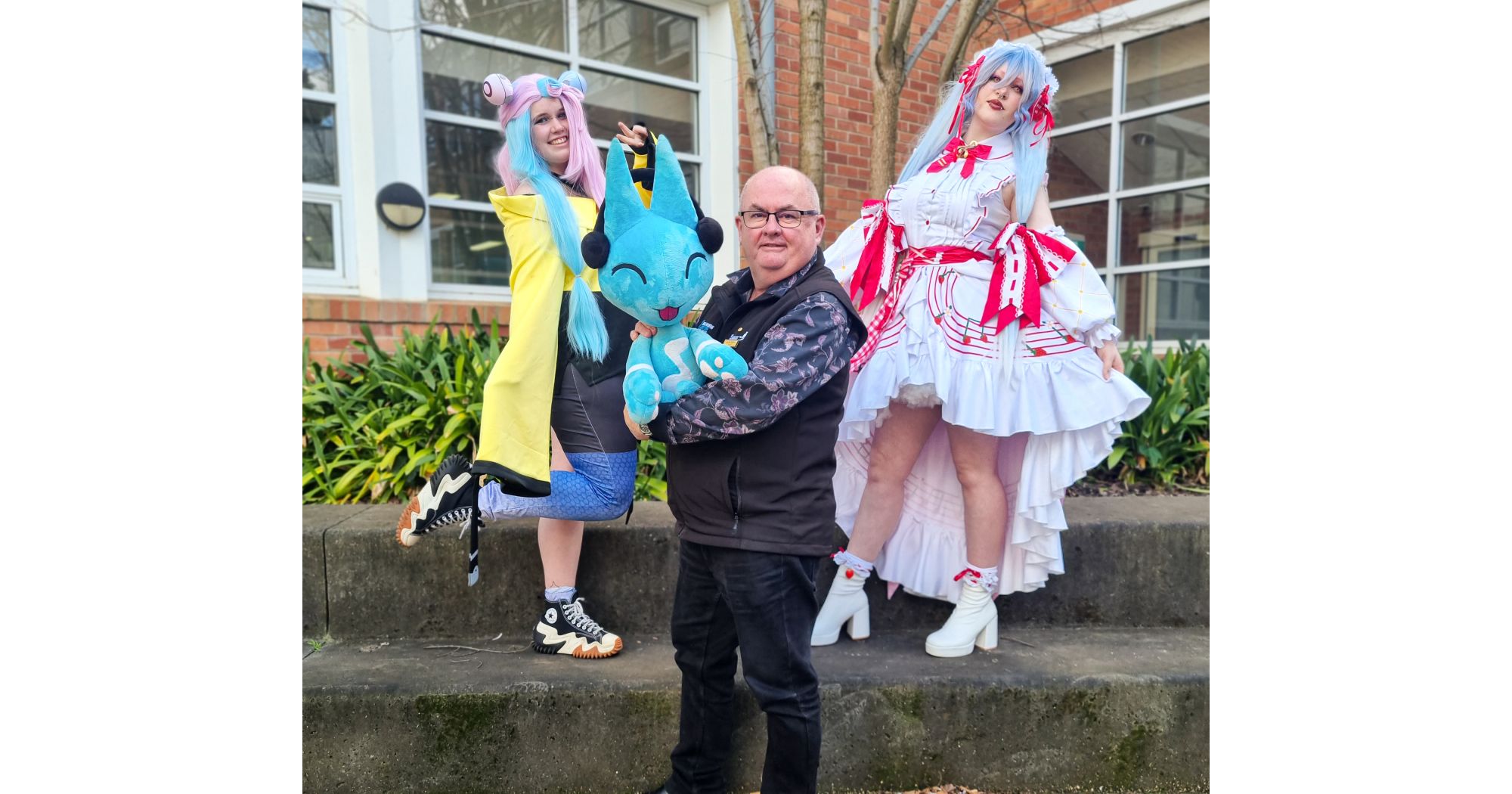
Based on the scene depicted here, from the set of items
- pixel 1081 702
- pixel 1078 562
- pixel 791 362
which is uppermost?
pixel 791 362

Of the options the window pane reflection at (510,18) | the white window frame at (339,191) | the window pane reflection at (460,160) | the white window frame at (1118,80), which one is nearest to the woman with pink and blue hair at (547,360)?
the white window frame at (339,191)

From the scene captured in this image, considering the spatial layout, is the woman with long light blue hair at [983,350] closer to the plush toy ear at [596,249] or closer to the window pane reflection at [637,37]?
the plush toy ear at [596,249]

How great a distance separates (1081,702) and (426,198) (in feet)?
14.4

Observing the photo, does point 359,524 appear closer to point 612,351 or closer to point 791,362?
point 612,351

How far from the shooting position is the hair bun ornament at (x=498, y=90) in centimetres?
228

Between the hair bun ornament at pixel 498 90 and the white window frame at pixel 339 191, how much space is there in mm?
2815

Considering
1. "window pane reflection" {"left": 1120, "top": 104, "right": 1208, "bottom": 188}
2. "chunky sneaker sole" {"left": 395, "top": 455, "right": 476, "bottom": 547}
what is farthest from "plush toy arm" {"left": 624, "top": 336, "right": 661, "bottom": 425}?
"window pane reflection" {"left": 1120, "top": 104, "right": 1208, "bottom": 188}

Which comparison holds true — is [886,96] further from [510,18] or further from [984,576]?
[510,18]

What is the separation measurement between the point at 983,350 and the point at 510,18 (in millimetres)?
4173

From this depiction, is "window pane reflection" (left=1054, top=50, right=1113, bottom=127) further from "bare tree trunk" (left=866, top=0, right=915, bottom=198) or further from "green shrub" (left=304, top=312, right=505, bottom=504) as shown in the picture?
"green shrub" (left=304, top=312, right=505, bottom=504)

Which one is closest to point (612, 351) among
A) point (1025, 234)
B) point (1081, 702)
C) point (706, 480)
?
point (706, 480)

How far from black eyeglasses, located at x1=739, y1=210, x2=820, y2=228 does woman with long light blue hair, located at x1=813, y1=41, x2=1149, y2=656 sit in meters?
0.80

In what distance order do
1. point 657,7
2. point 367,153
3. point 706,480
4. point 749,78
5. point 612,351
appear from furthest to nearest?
point 657,7 < point 367,153 < point 749,78 < point 612,351 < point 706,480

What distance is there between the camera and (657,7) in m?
5.50
